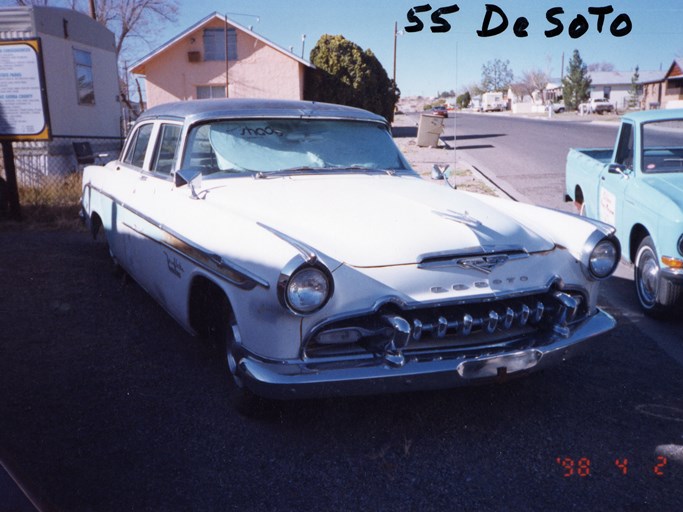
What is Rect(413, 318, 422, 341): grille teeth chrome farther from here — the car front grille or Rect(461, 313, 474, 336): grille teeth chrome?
Rect(461, 313, 474, 336): grille teeth chrome

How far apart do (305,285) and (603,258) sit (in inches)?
64.5

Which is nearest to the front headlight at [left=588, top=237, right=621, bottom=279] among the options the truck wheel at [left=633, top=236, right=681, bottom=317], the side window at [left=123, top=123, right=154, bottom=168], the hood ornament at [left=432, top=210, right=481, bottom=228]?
the hood ornament at [left=432, top=210, right=481, bottom=228]

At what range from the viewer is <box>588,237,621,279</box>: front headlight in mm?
3312

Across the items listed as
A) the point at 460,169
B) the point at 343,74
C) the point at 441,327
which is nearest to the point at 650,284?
the point at 441,327

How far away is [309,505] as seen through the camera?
8.45 ft

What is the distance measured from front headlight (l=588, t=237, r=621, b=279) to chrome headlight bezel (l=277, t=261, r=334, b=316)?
1.46 meters

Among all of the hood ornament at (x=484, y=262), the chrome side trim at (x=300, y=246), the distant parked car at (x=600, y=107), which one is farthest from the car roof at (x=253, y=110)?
the distant parked car at (x=600, y=107)

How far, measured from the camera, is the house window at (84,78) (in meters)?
12.7

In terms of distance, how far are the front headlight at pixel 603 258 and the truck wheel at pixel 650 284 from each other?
130 cm

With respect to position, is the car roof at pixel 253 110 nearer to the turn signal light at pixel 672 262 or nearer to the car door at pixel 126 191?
the car door at pixel 126 191

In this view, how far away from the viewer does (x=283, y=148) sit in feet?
13.7

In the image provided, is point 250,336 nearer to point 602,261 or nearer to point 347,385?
point 347,385

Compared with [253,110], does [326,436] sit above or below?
below

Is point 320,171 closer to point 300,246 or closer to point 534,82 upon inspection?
point 300,246
